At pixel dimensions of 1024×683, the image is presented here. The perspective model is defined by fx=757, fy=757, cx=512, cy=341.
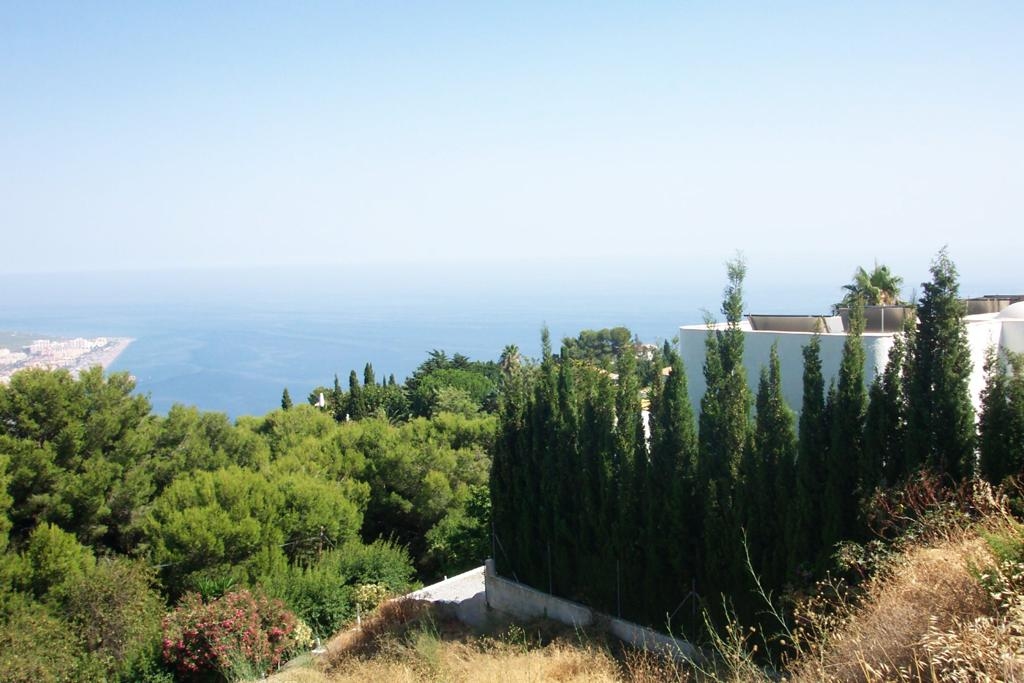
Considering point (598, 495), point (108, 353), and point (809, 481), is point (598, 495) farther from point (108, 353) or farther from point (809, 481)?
point (108, 353)

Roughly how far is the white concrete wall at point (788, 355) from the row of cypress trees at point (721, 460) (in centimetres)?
123

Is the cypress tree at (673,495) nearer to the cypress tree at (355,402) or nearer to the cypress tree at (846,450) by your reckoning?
the cypress tree at (846,450)

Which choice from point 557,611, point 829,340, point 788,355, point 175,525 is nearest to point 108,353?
point 175,525

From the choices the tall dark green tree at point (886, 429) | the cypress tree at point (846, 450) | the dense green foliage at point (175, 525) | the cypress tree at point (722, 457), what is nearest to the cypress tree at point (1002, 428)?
the tall dark green tree at point (886, 429)

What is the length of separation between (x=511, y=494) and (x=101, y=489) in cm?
888

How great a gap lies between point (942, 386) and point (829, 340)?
13.0 feet

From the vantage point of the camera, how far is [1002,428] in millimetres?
7516

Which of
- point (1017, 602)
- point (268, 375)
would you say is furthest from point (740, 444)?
point (268, 375)

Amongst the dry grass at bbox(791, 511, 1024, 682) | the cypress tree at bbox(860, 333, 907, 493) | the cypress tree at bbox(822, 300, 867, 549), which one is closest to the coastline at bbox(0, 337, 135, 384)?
the cypress tree at bbox(822, 300, 867, 549)

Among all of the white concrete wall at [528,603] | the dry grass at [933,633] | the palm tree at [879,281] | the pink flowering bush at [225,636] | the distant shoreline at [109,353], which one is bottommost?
the distant shoreline at [109,353]

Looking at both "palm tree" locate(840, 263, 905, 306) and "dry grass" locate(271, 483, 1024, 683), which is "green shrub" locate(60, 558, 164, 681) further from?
"palm tree" locate(840, 263, 905, 306)

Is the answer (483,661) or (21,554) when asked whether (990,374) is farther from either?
(21,554)

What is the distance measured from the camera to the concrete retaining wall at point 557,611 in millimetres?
10062

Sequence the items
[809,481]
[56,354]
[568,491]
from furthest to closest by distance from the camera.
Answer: [56,354], [568,491], [809,481]
